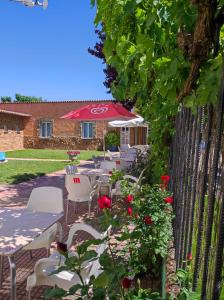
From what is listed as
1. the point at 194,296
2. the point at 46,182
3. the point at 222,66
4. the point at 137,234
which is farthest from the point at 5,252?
the point at 46,182

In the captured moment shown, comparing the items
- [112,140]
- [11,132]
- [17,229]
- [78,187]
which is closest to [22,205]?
[78,187]

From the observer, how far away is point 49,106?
29.1m

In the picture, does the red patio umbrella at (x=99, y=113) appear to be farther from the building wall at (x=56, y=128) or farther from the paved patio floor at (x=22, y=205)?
the building wall at (x=56, y=128)

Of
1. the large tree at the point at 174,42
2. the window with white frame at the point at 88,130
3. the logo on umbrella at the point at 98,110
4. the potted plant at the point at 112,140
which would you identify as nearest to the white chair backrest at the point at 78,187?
the logo on umbrella at the point at 98,110

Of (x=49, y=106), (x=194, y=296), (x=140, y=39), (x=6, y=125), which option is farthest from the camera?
(x=49, y=106)

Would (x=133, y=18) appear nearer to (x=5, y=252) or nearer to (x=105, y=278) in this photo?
(x=105, y=278)

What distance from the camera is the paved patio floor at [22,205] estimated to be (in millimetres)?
3529

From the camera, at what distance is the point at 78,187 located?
6422mm

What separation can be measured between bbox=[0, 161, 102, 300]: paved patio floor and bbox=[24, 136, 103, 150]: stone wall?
14407 mm

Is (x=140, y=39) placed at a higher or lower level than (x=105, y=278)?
higher

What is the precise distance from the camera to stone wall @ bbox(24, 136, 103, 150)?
1115 inches

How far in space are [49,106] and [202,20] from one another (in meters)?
28.9

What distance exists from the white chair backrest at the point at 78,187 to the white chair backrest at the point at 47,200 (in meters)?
1.80

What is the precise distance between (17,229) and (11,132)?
81.9 ft
